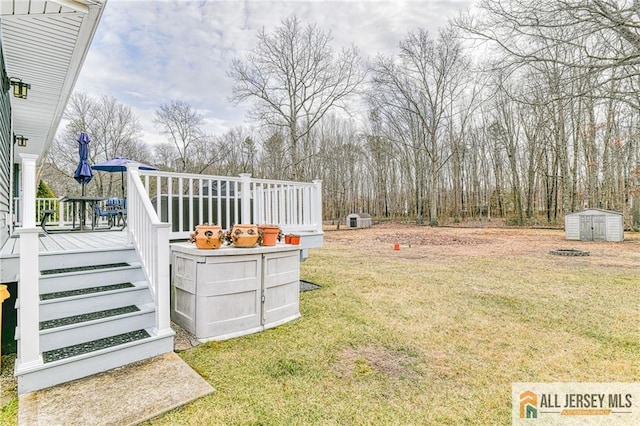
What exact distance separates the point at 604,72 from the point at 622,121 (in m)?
10.7

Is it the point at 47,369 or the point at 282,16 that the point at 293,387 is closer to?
the point at 47,369

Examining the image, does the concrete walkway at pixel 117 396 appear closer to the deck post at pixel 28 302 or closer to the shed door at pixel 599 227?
the deck post at pixel 28 302

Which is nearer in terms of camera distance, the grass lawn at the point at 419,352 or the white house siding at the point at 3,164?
the grass lawn at the point at 419,352

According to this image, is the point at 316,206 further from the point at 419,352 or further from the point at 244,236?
the point at 419,352

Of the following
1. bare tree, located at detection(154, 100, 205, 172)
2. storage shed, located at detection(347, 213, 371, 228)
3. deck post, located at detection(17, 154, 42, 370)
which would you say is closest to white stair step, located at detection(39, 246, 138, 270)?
deck post, located at detection(17, 154, 42, 370)

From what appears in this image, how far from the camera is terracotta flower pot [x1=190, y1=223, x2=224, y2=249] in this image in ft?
11.0

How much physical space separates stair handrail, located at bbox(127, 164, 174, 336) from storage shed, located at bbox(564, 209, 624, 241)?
14781 millimetres

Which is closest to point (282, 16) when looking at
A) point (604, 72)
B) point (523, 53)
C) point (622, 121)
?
point (523, 53)

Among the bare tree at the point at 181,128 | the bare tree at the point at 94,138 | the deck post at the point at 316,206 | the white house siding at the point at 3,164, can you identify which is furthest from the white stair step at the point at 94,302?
the bare tree at the point at 181,128

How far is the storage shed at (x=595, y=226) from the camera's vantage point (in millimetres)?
11469

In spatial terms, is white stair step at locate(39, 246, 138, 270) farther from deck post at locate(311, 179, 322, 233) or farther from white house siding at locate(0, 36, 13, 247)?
deck post at locate(311, 179, 322, 233)

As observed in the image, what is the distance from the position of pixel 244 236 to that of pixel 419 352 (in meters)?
2.19

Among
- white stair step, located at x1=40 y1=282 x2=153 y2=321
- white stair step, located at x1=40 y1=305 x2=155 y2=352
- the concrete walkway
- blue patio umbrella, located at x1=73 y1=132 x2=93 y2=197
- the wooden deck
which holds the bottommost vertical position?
the concrete walkway

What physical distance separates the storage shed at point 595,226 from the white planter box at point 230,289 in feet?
43.7
